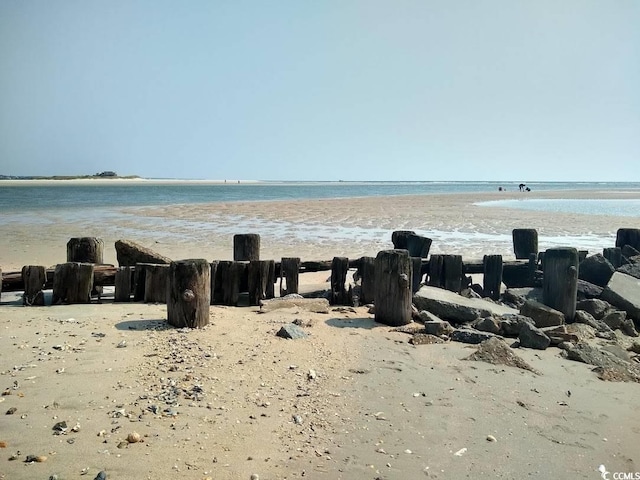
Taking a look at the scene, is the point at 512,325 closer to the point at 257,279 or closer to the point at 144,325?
the point at 257,279

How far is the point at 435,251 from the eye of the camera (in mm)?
13805

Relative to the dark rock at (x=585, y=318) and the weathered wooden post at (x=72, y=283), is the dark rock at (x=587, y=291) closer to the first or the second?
the dark rock at (x=585, y=318)

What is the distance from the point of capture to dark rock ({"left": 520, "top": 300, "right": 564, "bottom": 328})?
6852 mm

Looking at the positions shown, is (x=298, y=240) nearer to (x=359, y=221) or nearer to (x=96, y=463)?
(x=359, y=221)

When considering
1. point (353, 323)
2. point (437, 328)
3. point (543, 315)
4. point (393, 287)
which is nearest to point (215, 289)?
point (353, 323)

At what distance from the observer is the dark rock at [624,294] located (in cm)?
779

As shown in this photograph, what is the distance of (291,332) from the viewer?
5816mm

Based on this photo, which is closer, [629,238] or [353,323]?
[353,323]

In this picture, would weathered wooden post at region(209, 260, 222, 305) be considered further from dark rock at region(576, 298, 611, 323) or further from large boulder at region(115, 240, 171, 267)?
dark rock at region(576, 298, 611, 323)

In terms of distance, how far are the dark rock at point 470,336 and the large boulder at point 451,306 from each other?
0.69 meters

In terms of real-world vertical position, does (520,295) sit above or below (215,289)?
below

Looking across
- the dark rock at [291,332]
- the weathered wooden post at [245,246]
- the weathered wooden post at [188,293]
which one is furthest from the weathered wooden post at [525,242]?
the weathered wooden post at [188,293]

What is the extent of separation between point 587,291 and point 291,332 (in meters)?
5.48

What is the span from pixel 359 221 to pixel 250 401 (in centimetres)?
1902
